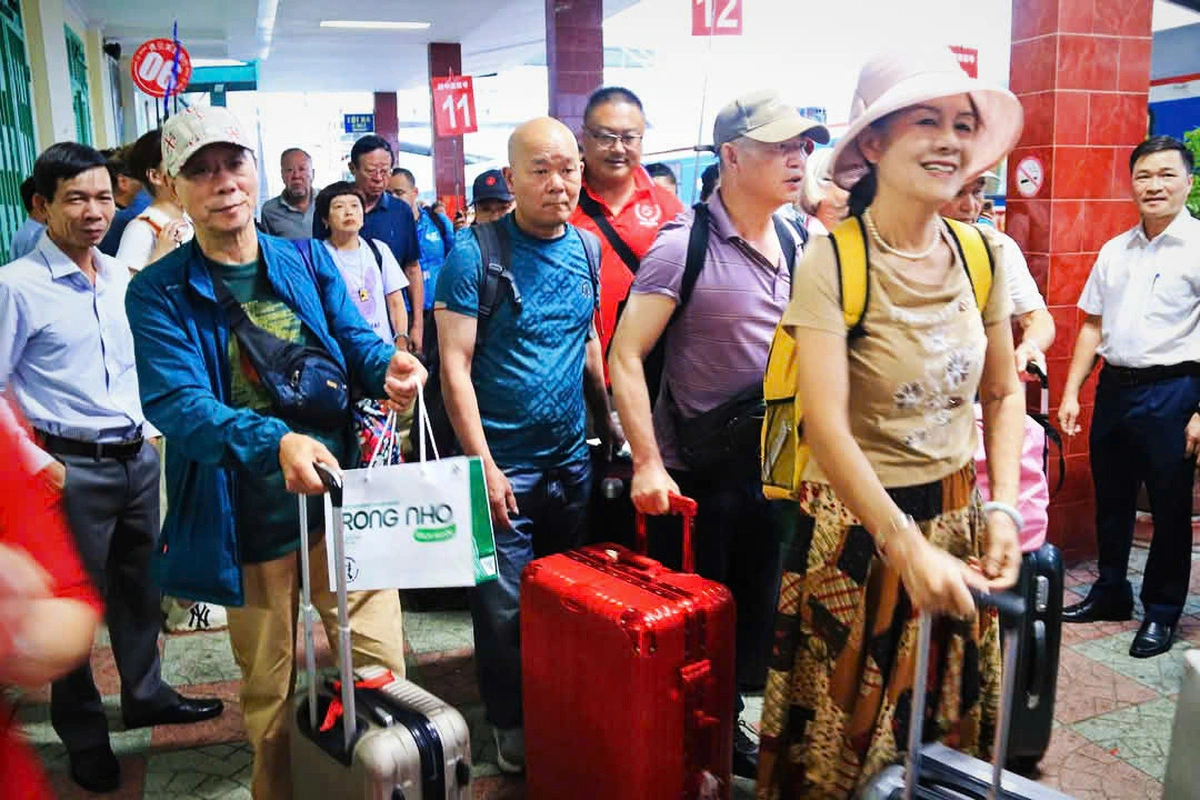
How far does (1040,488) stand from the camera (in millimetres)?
2557

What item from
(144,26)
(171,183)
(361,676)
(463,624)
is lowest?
(463,624)

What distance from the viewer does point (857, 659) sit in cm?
178

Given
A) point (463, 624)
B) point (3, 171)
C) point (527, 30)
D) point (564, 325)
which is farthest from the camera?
point (527, 30)

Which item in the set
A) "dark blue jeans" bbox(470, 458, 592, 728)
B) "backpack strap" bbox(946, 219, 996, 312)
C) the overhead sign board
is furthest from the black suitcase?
the overhead sign board

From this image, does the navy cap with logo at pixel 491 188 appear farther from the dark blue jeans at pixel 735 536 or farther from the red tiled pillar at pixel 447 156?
the red tiled pillar at pixel 447 156

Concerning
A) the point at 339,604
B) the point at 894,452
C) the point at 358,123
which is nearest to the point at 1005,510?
the point at 894,452

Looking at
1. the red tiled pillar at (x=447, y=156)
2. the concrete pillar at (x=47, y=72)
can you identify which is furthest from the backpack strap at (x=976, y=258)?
the red tiled pillar at (x=447, y=156)

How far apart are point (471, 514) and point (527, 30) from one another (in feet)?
42.7

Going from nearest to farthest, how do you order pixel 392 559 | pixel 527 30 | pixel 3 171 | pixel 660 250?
pixel 392 559, pixel 660 250, pixel 3 171, pixel 527 30

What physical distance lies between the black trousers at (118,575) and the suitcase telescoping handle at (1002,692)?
2236mm

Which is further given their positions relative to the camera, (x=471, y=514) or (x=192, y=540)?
(x=192, y=540)

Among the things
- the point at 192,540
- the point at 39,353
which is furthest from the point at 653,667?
the point at 39,353

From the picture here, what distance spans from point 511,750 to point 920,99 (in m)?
2.01

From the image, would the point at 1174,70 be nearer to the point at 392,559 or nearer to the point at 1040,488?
the point at 1040,488
